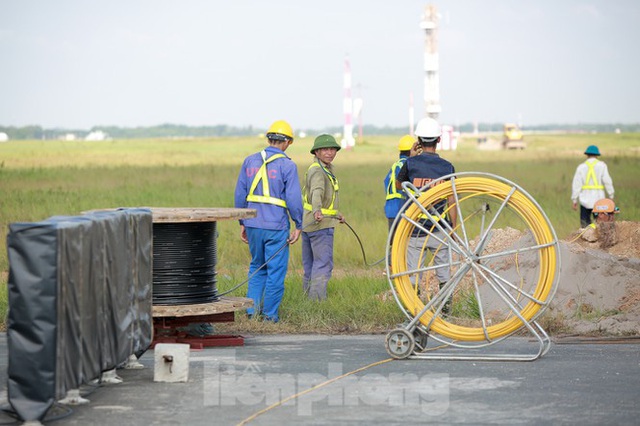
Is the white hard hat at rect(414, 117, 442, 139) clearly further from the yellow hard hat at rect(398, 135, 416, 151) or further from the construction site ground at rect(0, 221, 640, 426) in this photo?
the yellow hard hat at rect(398, 135, 416, 151)

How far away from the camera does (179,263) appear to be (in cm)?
1130

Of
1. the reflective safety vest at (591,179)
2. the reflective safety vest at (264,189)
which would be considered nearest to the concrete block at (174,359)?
the reflective safety vest at (264,189)

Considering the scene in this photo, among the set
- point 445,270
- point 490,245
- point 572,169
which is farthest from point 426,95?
point 445,270

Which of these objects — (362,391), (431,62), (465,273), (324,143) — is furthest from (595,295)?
(431,62)

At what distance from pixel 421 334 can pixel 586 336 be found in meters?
2.12

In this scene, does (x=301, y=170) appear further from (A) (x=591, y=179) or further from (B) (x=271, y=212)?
(B) (x=271, y=212)

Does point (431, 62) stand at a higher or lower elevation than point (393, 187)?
higher

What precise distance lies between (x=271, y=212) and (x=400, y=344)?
2926mm

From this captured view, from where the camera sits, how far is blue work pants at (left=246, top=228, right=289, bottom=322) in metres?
13.0

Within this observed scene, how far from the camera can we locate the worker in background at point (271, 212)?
1302cm

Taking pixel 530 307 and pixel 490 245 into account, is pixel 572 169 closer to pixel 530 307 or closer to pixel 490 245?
pixel 490 245

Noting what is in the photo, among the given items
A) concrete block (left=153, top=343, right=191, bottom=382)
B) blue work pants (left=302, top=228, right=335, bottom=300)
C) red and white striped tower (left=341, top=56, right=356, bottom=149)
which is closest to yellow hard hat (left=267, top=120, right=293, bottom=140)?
blue work pants (left=302, top=228, right=335, bottom=300)

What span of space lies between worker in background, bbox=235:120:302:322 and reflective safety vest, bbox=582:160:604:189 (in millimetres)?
8888

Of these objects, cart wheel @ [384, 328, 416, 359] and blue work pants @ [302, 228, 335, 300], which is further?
blue work pants @ [302, 228, 335, 300]
